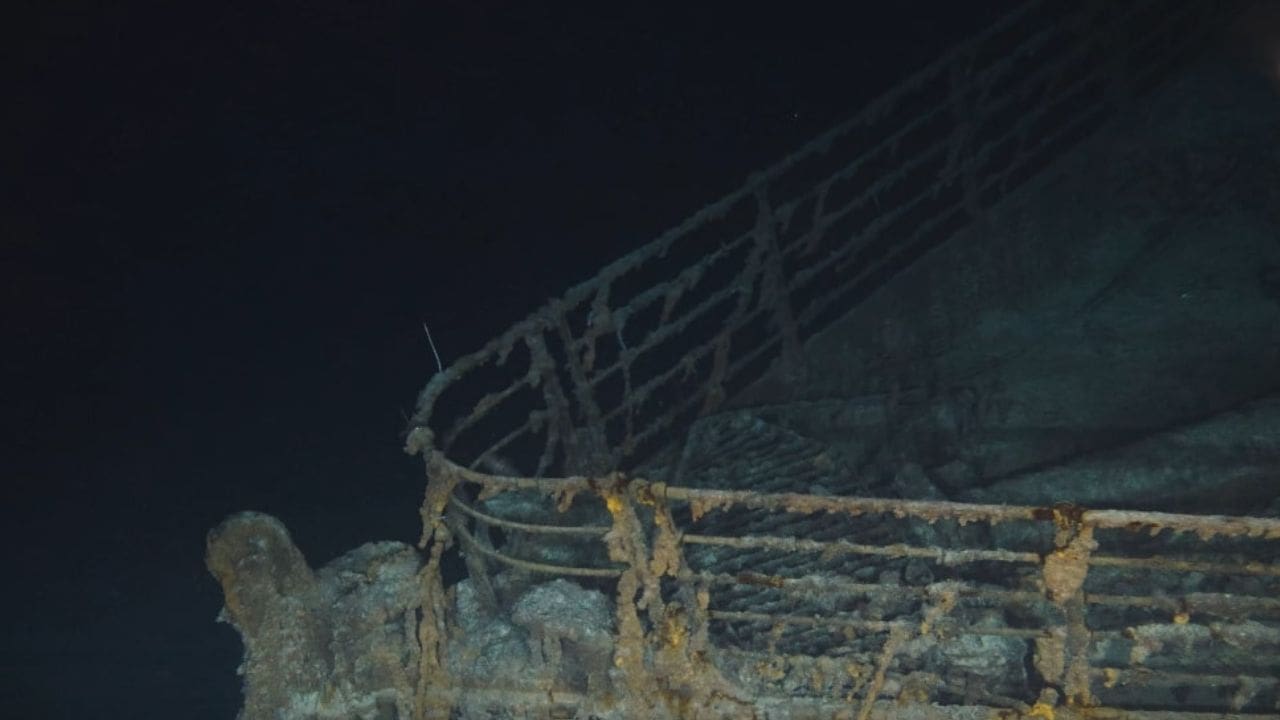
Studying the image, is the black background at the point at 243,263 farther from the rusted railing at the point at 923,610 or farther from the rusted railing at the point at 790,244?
the rusted railing at the point at 923,610

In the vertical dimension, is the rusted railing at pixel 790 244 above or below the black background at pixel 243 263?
below

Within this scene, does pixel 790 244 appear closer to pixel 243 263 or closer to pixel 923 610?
pixel 923 610

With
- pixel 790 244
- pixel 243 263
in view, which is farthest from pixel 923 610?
pixel 243 263

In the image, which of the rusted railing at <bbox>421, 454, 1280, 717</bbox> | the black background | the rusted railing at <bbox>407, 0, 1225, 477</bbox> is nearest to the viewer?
the rusted railing at <bbox>421, 454, 1280, 717</bbox>

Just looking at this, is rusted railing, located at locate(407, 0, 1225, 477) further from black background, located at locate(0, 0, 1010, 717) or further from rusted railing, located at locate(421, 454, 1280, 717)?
black background, located at locate(0, 0, 1010, 717)

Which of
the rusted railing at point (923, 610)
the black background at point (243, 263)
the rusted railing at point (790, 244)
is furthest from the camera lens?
the black background at point (243, 263)

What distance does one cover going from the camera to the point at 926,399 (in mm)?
5727

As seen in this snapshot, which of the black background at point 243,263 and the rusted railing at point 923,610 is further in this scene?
the black background at point 243,263

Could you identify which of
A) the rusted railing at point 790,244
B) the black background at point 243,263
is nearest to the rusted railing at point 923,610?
the rusted railing at point 790,244

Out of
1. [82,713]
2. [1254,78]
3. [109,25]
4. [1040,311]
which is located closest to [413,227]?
[109,25]

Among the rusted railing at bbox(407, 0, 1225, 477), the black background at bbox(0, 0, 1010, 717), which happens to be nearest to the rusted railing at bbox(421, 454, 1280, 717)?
the rusted railing at bbox(407, 0, 1225, 477)

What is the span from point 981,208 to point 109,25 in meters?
12.1

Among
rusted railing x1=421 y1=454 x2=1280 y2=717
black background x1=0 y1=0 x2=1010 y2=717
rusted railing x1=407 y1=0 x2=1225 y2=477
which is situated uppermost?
black background x1=0 y1=0 x2=1010 y2=717

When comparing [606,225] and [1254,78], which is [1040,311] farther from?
[606,225]
